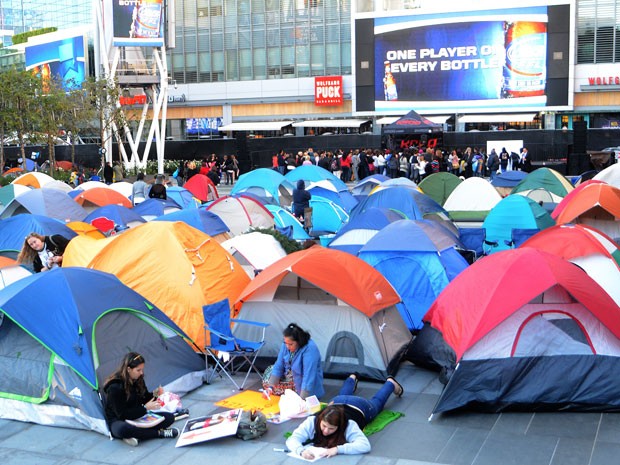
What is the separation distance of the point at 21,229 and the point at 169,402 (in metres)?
7.32

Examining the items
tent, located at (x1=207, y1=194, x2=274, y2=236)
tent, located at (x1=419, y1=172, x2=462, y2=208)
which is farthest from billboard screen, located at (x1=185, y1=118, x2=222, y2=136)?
tent, located at (x1=207, y1=194, x2=274, y2=236)

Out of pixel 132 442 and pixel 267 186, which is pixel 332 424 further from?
pixel 267 186

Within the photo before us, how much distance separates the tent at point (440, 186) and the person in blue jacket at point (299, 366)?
1544 cm

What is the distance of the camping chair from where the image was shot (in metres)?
9.23

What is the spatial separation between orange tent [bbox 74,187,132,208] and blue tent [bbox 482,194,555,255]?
8.98 meters

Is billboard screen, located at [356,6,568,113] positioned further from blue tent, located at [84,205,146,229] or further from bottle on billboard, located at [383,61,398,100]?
blue tent, located at [84,205,146,229]

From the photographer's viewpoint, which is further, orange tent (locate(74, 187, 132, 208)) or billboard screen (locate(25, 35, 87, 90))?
billboard screen (locate(25, 35, 87, 90))

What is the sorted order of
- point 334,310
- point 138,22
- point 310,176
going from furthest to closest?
point 138,22, point 310,176, point 334,310

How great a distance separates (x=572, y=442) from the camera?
7.43m

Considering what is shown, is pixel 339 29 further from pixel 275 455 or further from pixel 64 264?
pixel 275 455

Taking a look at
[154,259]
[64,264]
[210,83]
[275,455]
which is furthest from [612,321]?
[210,83]

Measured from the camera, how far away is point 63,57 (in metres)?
60.9

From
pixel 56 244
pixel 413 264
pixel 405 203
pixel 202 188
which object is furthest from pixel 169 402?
pixel 202 188

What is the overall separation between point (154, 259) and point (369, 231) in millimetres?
4652
